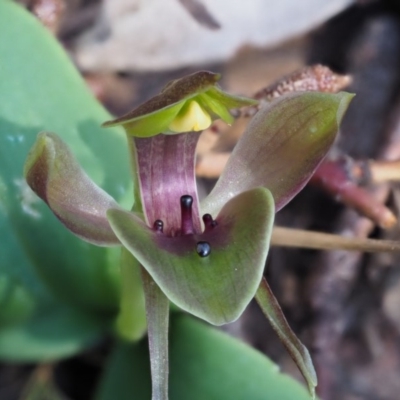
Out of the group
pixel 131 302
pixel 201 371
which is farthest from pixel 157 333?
pixel 201 371

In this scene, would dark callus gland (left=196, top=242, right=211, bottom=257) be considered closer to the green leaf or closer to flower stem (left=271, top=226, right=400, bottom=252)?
the green leaf

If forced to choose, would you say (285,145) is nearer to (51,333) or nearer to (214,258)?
(214,258)

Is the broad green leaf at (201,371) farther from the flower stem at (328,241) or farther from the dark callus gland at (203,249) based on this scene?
the dark callus gland at (203,249)

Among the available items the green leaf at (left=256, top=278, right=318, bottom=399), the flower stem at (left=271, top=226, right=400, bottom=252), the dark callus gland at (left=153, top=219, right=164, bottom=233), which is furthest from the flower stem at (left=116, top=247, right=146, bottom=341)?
the flower stem at (left=271, top=226, right=400, bottom=252)

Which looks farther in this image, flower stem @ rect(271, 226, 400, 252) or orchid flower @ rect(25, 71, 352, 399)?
flower stem @ rect(271, 226, 400, 252)

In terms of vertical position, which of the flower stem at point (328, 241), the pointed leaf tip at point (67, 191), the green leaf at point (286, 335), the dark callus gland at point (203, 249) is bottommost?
the flower stem at point (328, 241)

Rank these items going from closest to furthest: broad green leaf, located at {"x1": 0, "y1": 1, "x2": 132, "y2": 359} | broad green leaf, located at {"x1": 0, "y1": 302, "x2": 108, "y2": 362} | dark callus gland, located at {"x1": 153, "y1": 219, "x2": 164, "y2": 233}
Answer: dark callus gland, located at {"x1": 153, "y1": 219, "x2": 164, "y2": 233}, broad green leaf, located at {"x1": 0, "y1": 1, "x2": 132, "y2": 359}, broad green leaf, located at {"x1": 0, "y1": 302, "x2": 108, "y2": 362}

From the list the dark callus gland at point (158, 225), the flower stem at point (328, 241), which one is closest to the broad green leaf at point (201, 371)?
the flower stem at point (328, 241)

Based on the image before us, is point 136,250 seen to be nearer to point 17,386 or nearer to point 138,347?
point 138,347
